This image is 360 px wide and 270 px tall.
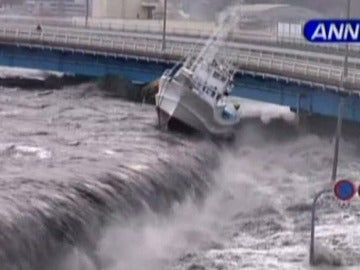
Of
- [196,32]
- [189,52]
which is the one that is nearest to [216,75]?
[189,52]

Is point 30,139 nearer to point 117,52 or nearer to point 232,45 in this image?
point 117,52

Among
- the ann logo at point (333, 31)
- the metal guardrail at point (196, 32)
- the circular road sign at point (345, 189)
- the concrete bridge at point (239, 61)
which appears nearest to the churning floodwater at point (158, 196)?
the concrete bridge at point (239, 61)

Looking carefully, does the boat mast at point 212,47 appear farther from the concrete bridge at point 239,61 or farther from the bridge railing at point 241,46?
the bridge railing at point 241,46

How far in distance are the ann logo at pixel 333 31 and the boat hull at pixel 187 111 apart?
44.1 m

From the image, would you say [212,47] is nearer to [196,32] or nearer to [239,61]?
[239,61]

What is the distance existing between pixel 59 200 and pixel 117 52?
46586 millimetres

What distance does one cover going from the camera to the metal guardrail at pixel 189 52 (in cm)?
6003

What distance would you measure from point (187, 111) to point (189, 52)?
55.1ft

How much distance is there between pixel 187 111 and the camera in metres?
57.1

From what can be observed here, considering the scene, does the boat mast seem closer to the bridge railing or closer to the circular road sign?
the bridge railing

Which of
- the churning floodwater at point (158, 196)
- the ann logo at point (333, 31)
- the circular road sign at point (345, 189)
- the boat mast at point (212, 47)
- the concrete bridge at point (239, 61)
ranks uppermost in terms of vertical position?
the ann logo at point (333, 31)

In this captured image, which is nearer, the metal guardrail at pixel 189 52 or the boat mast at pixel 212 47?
the metal guardrail at pixel 189 52

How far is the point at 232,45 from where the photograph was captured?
80875 millimetres

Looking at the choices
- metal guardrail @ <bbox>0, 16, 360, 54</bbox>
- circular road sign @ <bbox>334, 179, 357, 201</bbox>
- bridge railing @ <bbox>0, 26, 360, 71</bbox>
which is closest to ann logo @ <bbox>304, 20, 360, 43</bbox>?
circular road sign @ <bbox>334, 179, 357, 201</bbox>
